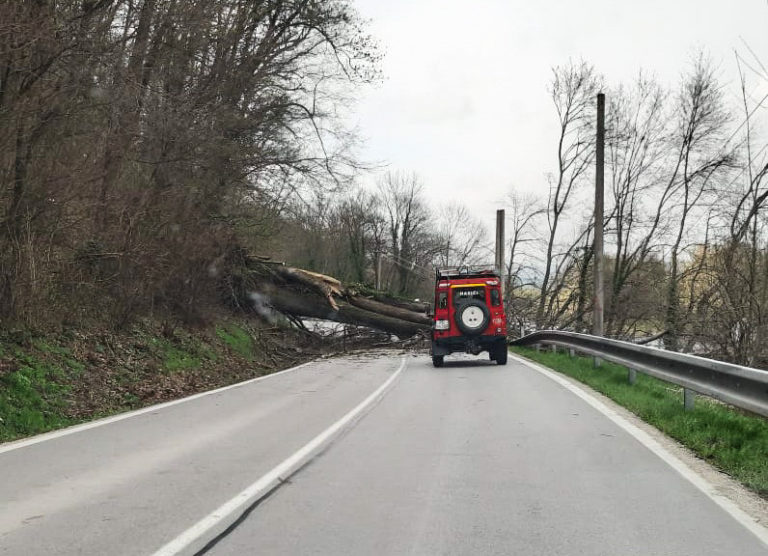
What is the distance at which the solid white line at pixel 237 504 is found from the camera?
434 centimetres

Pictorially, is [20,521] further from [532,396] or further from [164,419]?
[532,396]

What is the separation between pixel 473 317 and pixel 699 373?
33.6 ft

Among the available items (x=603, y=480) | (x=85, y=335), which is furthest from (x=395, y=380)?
(x=603, y=480)

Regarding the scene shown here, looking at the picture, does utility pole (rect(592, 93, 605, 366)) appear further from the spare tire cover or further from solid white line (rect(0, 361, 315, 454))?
solid white line (rect(0, 361, 315, 454))

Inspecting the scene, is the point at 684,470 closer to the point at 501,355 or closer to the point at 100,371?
the point at 100,371

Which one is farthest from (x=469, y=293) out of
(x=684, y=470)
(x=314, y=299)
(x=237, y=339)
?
(x=684, y=470)

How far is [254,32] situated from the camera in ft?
71.6

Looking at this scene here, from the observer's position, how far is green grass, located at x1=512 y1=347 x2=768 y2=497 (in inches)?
259

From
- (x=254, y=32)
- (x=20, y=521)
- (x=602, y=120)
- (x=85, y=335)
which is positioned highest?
(x=254, y=32)

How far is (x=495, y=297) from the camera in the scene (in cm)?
1981

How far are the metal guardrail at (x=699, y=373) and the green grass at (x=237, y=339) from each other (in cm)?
1010

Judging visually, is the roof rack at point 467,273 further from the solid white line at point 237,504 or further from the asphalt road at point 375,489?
the solid white line at point 237,504

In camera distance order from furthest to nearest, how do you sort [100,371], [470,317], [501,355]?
[501,355]
[470,317]
[100,371]

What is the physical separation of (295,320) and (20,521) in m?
22.6
